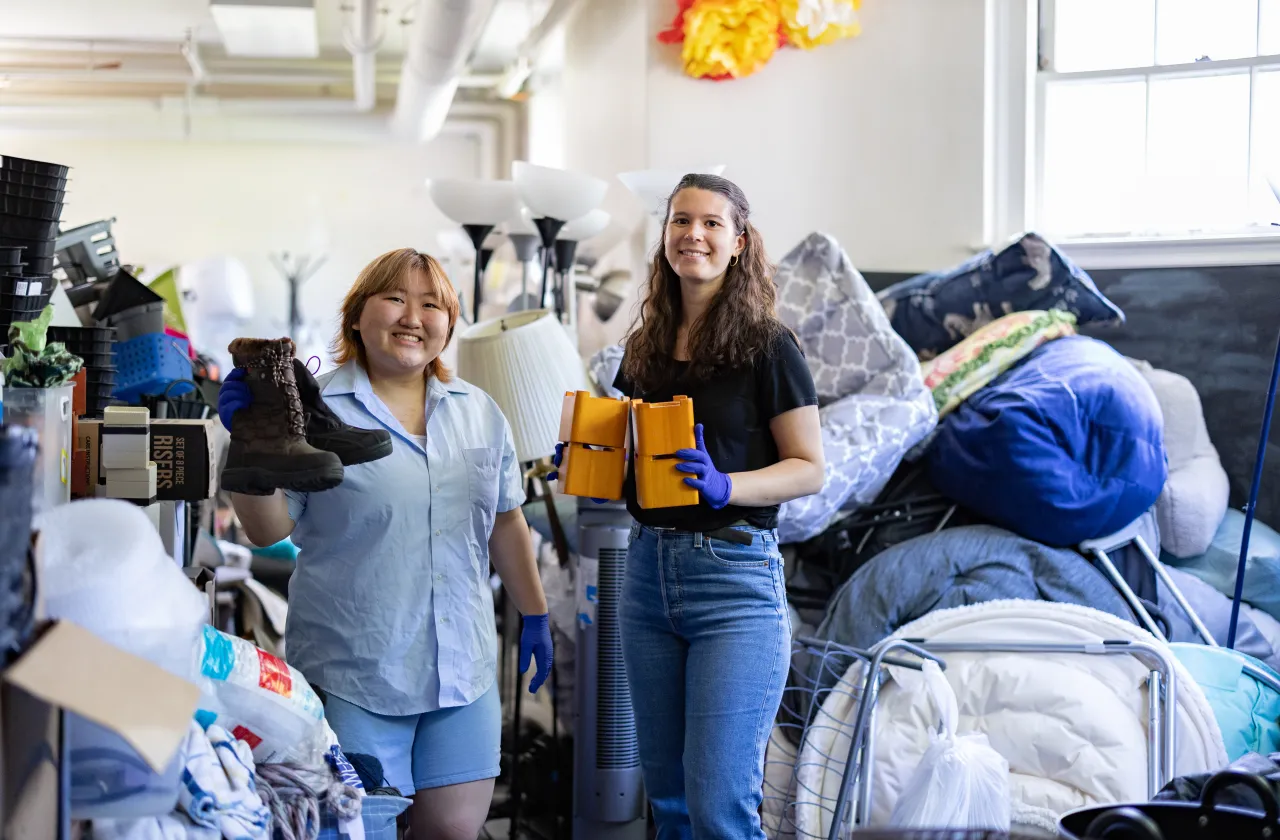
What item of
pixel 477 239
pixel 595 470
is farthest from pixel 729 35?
pixel 595 470

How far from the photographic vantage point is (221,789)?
1.45 m

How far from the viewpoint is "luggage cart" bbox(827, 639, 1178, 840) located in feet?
8.56

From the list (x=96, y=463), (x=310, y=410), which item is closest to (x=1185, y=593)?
(x=310, y=410)

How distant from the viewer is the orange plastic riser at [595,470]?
2.09m

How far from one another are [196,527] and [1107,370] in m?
2.28

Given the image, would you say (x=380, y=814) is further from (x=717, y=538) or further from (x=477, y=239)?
(x=477, y=239)

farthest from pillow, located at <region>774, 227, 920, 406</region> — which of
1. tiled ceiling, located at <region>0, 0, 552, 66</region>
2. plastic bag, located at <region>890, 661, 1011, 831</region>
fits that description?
tiled ceiling, located at <region>0, 0, 552, 66</region>

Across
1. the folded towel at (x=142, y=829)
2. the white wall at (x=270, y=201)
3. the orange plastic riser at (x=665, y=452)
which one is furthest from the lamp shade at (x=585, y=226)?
the white wall at (x=270, y=201)

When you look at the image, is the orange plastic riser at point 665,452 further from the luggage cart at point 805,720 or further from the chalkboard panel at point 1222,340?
the chalkboard panel at point 1222,340

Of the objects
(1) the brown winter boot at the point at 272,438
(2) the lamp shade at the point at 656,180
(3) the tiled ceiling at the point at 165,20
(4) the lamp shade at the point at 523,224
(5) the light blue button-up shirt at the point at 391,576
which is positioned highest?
(3) the tiled ceiling at the point at 165,20

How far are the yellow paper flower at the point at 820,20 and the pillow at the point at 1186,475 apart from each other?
5.06ft

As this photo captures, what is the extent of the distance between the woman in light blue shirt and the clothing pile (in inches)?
37.3

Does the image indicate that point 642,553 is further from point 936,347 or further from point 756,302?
point 936,347

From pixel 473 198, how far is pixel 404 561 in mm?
1780
